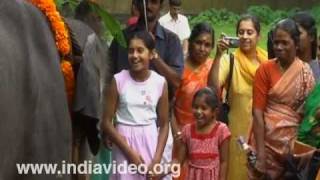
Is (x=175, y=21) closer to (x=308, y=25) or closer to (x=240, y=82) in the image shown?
(x=240, y=82)

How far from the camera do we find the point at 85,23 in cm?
569

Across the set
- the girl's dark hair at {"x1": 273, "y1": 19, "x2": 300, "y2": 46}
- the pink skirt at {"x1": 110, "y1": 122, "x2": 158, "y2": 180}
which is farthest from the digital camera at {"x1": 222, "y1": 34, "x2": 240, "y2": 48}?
the pink skirt at {"x1": 110, "y1": 122, "x2": 158, "y2": 180}

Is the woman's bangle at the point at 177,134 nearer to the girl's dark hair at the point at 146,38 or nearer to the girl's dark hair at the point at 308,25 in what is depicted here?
the girl's dark hair at the point at 146,38

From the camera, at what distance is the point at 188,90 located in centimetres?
618

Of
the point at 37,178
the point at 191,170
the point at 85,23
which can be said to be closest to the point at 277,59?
the point at 191,170

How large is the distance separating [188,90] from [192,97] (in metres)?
0.08

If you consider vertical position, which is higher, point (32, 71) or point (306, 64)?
point (32, 71)

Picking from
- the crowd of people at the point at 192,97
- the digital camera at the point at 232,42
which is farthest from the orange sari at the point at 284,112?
the digital camera at the point at 232,42

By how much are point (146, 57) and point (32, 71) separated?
2.29 meters

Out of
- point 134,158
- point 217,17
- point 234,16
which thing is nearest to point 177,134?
point 134,158

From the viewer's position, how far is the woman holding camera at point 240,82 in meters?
6.09

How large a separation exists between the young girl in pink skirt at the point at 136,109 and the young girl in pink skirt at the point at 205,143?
7.5 inches

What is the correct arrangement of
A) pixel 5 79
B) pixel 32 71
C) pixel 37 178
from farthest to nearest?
pixel 37 178, pixel 32 71, pixel 5 79

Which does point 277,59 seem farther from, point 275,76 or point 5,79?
point 5,79
